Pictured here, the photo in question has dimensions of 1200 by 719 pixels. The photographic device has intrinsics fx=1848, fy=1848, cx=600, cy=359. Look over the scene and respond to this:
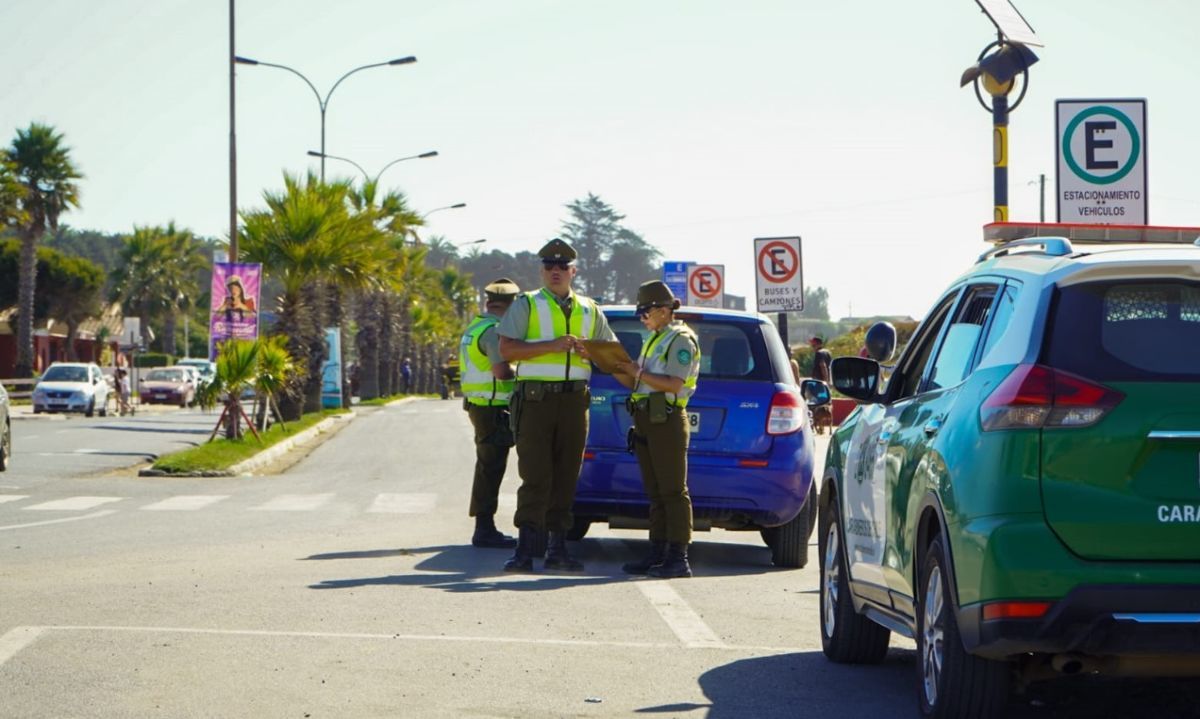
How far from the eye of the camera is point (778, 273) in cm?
2445

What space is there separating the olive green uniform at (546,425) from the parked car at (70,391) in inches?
1659

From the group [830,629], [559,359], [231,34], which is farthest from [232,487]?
[231,34]

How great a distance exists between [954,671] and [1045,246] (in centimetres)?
152

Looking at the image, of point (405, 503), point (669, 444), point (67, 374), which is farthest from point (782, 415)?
→ point (67, 374)

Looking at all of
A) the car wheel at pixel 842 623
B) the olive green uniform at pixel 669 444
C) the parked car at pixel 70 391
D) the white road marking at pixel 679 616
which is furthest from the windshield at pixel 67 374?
A: the car wheel at pixel 842 623

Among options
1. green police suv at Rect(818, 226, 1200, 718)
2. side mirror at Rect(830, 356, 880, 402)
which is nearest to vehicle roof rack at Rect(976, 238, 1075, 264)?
green police suv at Rect(818, 226, 1200, 718)

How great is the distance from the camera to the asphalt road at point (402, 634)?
7059mm

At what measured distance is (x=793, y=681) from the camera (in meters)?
7.82

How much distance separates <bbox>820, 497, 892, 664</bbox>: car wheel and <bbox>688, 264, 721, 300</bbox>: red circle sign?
22.8 metres

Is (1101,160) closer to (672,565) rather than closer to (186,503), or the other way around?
(672,565)

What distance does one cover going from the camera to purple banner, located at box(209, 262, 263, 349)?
3588 centimetres

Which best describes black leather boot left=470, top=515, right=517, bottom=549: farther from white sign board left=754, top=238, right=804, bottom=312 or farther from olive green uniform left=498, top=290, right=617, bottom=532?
white sign board left=754, top=238, right=804, bottom=312

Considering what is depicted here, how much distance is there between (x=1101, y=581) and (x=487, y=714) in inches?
91.6

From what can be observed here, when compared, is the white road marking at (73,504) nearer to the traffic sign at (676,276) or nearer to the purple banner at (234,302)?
the purple banner at (234,302)
